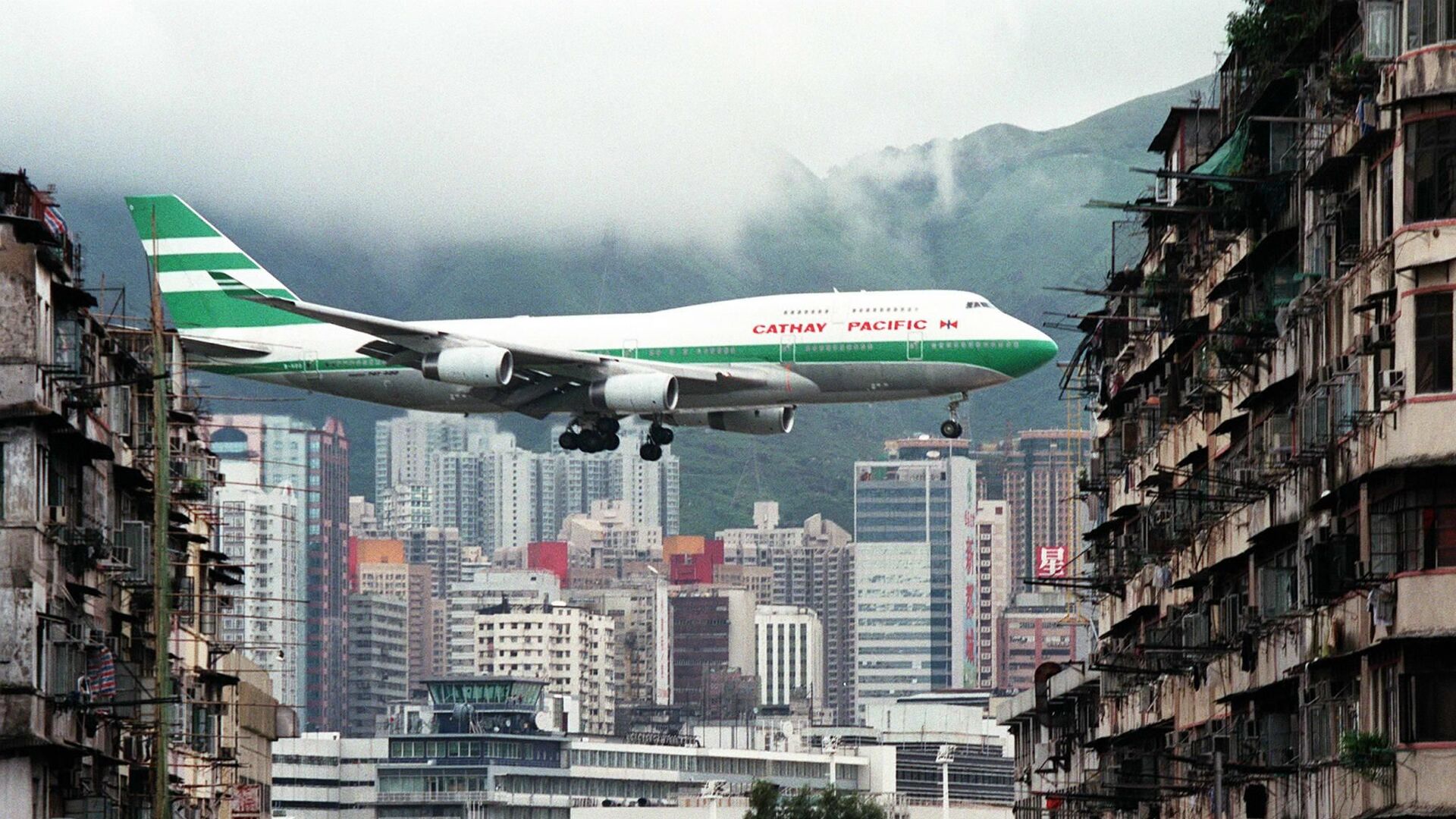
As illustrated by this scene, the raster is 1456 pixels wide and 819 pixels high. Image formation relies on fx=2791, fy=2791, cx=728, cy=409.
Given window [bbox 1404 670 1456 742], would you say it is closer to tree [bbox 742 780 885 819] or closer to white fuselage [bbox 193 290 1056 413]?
white fuselage [bbox 193 290 1056 413]

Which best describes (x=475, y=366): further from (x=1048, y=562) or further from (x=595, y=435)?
(x=1048, y=562)

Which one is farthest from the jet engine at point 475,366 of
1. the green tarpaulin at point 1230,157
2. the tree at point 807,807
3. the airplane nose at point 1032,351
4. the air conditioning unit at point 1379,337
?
the tree at point 807,807

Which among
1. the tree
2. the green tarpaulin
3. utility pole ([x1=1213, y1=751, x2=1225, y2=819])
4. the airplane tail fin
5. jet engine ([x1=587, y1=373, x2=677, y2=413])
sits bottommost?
the tree

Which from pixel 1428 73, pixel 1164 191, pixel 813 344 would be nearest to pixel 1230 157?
pixel 1428 73

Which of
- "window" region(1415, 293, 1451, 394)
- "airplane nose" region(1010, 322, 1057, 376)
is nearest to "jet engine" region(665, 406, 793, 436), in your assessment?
"airplane nose" region(1010, 322, 1057, 376)

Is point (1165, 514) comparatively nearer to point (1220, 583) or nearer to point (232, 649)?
point (1220, 583)

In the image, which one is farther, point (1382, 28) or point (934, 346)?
point (934, 346)
